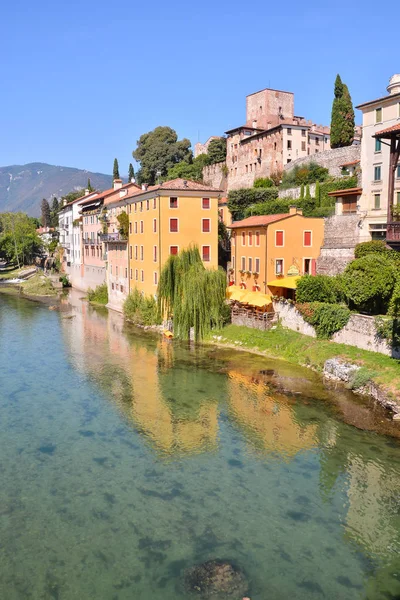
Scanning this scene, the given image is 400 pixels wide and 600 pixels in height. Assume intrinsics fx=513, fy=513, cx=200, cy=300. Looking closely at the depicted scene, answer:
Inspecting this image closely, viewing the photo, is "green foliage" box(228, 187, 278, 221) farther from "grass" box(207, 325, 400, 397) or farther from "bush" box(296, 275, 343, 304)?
"bush" box(296, 275, 343, 304)

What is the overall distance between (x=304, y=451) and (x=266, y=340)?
13705 millimetres

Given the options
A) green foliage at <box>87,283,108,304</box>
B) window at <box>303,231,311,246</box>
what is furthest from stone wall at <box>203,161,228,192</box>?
window at <box>303,231,311,246</box>

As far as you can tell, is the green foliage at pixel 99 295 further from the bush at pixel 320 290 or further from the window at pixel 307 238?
the bush at pixel 320 290

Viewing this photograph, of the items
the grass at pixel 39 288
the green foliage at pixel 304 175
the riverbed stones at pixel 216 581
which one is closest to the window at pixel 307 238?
the green foliage at pixel 304 175

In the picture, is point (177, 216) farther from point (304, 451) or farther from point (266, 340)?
point (304, 451)

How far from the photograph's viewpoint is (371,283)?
1105 inches

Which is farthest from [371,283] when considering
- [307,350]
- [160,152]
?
[160,152]

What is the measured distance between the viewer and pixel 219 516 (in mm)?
15008

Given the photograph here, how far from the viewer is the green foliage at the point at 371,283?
28.1m

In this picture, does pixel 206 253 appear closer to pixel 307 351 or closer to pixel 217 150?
pixel 307 351

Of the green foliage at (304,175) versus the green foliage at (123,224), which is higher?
Answer: the green foliage at (304,175)

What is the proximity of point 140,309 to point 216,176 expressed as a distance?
42.4 meters

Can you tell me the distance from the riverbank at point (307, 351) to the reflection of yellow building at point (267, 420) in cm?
405

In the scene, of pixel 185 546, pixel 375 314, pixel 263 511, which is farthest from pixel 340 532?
pixel 375 314
